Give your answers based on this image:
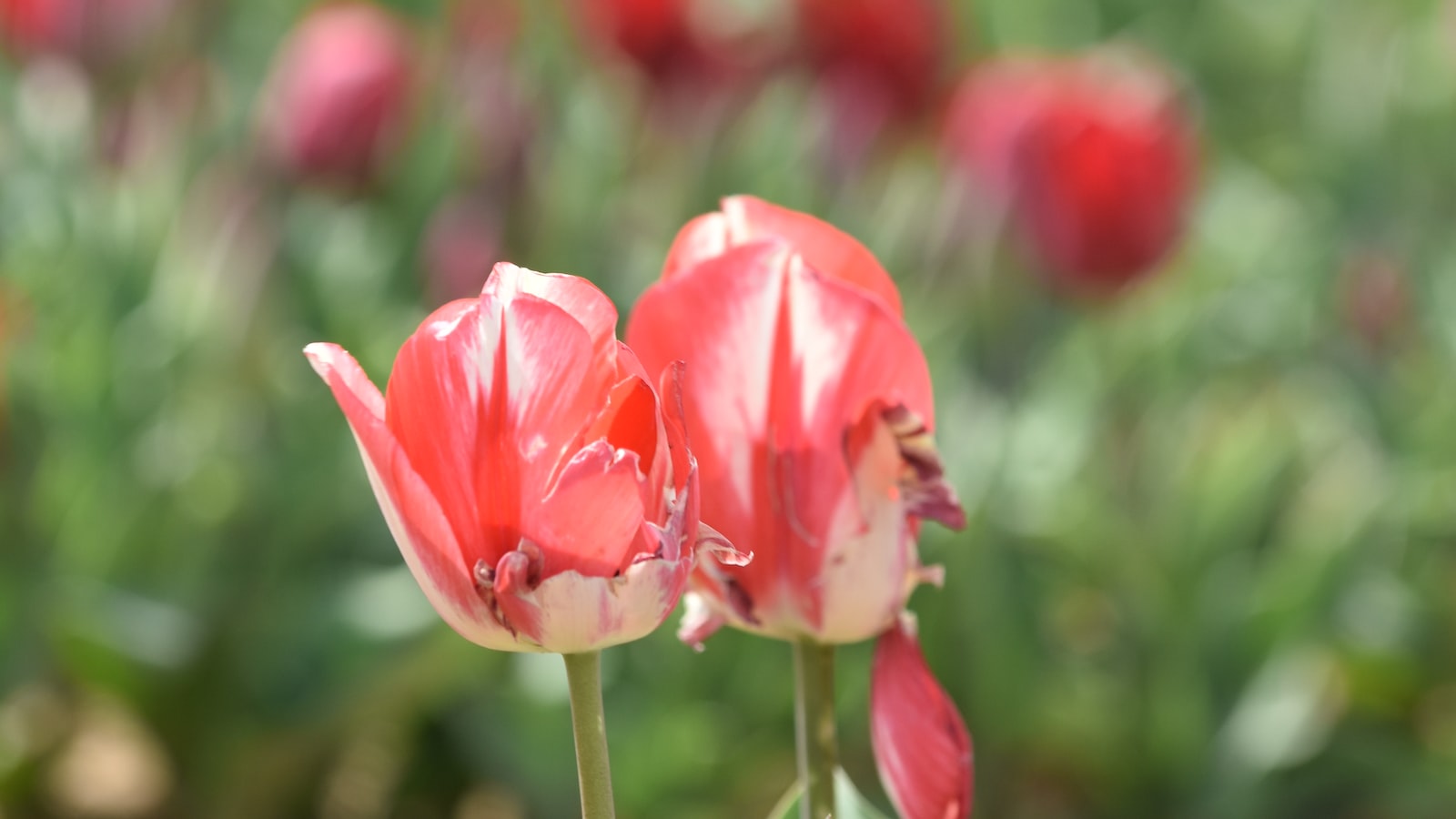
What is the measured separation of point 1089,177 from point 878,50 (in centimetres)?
35

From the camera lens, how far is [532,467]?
253 millimetres

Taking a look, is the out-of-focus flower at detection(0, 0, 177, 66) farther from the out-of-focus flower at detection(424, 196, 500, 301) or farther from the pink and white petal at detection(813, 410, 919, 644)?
the pink and white petal at detection(813, 410, 919, 644)

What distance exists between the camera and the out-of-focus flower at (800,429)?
294mm

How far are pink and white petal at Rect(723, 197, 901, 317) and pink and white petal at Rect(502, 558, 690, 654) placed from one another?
0.28ft

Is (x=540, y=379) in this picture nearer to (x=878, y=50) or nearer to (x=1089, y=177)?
(x=1089, y=177)

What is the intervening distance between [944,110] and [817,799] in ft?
4.27

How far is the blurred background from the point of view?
1.03 metres

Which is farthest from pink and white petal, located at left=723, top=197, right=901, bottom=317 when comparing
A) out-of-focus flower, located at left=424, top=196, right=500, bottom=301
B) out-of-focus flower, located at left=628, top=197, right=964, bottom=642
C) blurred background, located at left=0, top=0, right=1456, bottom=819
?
out-of-focus flower, located at left=424, top=196, right=500, bottom=301

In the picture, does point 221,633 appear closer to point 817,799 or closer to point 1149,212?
point 1149,212

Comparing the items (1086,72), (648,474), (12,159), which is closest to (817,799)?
(648,474)

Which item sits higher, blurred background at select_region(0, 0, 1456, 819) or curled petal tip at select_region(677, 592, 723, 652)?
curled petal tip at select_region(677, 592, 723, 652)

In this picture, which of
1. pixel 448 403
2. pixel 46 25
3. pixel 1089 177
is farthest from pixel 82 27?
pixel 448 403

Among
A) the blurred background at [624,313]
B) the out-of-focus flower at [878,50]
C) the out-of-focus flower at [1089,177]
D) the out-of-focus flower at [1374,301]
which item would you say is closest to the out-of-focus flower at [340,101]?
the blurred background at [624,313]

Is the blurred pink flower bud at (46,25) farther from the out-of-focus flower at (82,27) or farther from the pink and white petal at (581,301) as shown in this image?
the pink and white petal at (581,301)
